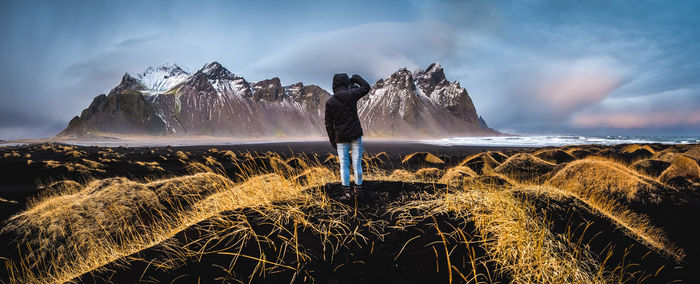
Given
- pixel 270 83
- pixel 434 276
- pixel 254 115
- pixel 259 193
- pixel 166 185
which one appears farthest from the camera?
pixel 270 83

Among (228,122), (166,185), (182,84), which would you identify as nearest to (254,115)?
(228,122)

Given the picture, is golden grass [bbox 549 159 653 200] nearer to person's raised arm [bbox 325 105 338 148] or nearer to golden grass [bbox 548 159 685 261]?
golden grass [bbox 548 159 685 261]

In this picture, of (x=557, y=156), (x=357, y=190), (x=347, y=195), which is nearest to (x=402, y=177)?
(x=357, y=190)

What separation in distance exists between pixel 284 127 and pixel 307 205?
169734 millimetres

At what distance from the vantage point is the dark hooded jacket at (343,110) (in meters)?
4.39

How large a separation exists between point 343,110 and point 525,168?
331 inches

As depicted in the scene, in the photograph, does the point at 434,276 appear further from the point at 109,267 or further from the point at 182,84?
the point at 182,84

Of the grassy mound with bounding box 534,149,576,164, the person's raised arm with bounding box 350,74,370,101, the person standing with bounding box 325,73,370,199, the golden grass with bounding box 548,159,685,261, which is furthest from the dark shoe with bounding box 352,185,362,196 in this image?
the grassy mound with bounding box 534,149,576,164

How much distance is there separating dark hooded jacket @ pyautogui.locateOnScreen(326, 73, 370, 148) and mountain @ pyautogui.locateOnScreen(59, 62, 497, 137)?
501 feet

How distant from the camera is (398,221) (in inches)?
116

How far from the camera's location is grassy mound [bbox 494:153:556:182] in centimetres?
899

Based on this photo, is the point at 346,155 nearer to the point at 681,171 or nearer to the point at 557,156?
the point at 681,171

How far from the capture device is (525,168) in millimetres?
9516

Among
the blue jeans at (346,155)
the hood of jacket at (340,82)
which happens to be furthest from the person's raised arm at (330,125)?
the hood of jacket at (340,82)
